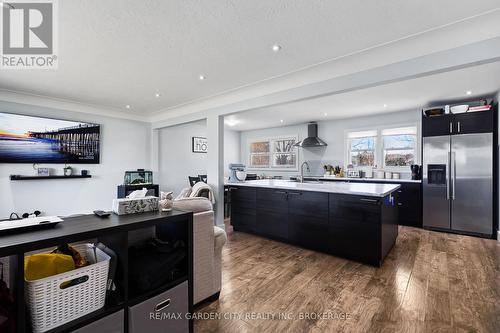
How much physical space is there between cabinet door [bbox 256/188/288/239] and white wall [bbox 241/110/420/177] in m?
3.41

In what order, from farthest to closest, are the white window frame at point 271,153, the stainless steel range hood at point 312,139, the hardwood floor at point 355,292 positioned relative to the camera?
the white window frame at point 271,153 → the stainless steel range hood at point 312,139 → the hardwood floor at point 355,292

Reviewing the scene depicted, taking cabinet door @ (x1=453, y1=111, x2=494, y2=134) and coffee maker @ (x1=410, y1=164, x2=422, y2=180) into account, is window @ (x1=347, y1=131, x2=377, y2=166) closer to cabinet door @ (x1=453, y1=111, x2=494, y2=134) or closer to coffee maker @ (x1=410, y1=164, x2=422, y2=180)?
coffee maker @ (x1=410, y1=164, x2=422, y2=180)

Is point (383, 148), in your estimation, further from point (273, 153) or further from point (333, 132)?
point (273, 153)

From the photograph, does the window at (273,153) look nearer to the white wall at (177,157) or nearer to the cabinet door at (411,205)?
the white wall at (177,157)

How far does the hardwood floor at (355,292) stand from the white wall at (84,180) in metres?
3.47

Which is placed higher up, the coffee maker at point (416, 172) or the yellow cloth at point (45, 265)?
the coffee maker at point (416, 172)

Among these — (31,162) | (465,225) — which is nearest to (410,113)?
(465,225)

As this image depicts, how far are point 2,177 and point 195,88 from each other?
3.60 metres

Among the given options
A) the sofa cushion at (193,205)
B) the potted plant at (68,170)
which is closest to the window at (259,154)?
the potted plant at (68,170)

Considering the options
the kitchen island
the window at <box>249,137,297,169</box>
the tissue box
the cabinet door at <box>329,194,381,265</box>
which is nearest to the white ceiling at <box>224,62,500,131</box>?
the window at <box>249,137,297,169</box>

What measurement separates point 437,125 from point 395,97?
3.26 feet

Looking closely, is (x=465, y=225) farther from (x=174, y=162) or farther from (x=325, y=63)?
A: (x=174, y=162)

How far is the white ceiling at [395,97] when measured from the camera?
11.4 feet

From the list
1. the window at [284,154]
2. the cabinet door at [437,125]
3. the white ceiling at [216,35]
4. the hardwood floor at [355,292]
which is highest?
the white ceiling at [216,35]
